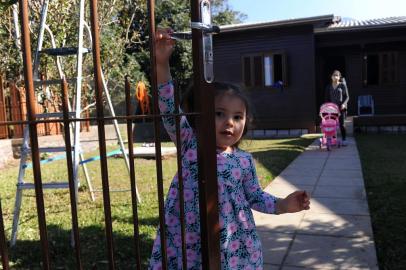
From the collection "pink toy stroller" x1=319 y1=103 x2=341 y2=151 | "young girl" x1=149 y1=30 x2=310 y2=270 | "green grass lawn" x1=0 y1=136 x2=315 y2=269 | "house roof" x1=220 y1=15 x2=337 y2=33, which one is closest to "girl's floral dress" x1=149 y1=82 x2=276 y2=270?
"young girl" x1=149 y1=30 x2=310 y2=270

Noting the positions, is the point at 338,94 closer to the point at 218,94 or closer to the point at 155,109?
the point at 218,94

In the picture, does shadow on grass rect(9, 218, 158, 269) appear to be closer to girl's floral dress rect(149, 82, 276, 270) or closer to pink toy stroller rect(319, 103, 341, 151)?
girl's floral dress rect(149, 82, 276, 270)

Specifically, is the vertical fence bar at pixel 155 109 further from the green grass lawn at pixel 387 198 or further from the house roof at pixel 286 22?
the house roof at pixel 286 22

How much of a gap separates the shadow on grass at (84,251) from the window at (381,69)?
1444cm

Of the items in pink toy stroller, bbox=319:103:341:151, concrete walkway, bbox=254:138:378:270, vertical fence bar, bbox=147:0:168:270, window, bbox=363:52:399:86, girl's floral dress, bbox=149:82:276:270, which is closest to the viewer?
vertical fence bar, bbox=147:0:168:270

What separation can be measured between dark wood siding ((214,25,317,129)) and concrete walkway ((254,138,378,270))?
851 cm

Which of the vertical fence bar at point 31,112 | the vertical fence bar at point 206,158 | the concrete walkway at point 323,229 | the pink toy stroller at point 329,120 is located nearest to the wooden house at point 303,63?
the pink toy stroller at point 329,120

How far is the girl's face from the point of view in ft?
6.37

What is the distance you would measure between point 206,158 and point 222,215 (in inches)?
13.4

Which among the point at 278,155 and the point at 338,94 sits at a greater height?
the point at 338,94

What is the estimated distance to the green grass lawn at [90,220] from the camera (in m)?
3.49

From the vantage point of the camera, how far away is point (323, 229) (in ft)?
13.3

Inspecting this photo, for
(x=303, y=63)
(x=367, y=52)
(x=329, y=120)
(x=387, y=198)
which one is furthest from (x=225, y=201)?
(x=367, y=52)

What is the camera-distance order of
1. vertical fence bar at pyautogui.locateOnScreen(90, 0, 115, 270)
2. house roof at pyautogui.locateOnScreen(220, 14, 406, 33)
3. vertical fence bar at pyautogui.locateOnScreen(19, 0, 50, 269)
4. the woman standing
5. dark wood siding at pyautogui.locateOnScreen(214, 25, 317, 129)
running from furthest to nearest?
1. dark wood siding at pyautogui.locateOnScreen(214, 25, 317, 129)
2. house roof at pyautogui.locateOnScreen(220, 14, 406, 33)
3. the woman standing
4. vertical fence bar at pyautogui.locateOnScreen(90, 0, 115, 270)
5. vertical fence bar at pyautogui.locateOnScreen(19, 0, 50, 269)
